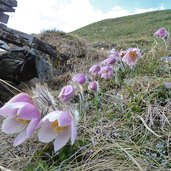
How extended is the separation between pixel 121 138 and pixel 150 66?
1224 mm

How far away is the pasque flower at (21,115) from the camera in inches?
70.6

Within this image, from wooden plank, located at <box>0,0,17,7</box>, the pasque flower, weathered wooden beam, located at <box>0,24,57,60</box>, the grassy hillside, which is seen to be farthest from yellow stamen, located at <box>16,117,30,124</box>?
the grassy hillside

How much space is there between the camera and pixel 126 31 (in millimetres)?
20547

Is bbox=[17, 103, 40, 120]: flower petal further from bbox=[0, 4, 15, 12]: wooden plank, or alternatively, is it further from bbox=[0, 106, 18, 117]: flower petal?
bbox=[0, 4, 15, 12]: wooden plank

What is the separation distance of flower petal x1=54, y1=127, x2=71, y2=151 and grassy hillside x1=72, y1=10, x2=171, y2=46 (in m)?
11.2

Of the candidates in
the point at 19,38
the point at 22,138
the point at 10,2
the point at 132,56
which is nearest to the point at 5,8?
the point at 10,2

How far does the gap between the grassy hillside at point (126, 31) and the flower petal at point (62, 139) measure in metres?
11.2

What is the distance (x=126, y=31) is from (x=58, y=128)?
19007 mm

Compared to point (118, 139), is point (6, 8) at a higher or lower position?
higher

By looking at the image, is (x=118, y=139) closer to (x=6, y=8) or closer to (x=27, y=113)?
(x=27, y=113)

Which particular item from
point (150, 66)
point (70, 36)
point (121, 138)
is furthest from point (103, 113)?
point (70, 36)

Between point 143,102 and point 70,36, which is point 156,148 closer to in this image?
point 143,102

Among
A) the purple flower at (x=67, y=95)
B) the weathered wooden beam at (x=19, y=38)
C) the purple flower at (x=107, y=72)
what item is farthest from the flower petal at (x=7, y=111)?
the weathered wooden beam at (x=19, y=38)

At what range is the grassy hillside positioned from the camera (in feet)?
47.7
